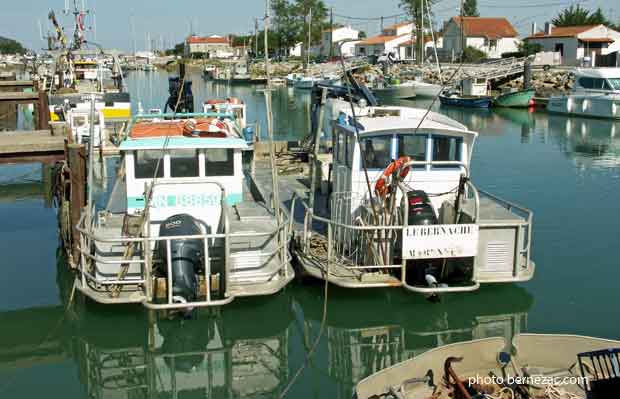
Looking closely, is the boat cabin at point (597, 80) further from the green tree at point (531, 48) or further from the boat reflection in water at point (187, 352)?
the boat reflection in water at point (187, 352)

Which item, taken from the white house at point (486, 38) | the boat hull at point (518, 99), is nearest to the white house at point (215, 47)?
the white house at point (486, 38)

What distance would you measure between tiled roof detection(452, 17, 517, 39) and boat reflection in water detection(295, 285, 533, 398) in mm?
76467

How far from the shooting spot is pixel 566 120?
4562cm

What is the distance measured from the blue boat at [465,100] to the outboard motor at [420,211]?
138 ft

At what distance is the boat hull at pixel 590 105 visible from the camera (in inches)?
1706

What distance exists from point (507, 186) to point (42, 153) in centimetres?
1558

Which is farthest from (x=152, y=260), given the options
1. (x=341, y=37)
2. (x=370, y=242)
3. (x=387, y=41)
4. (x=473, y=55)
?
(x=341, y=37)

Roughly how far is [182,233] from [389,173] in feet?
11.7

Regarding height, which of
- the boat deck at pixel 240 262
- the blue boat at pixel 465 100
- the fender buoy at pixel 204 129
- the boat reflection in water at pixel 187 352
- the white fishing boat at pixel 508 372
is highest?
the blue boat at pixel 465 100

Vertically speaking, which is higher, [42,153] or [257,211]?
[42,153]

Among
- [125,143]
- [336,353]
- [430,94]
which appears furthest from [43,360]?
[430,94]

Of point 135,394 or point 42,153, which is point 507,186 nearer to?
point 42,153

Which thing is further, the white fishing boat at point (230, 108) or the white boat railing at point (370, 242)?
the white fishing boat at point (230, 108)

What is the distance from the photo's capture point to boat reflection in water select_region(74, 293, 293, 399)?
10070mm
